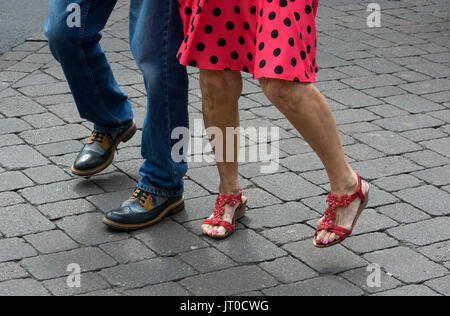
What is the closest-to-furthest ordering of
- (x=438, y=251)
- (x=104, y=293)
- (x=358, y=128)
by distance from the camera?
(x=104, y=293)
(x=438, y=251)
(x=358, y=128)

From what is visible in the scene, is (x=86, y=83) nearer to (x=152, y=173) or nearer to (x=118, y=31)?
(x=152, y=173)

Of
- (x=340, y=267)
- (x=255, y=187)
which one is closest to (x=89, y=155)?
(x=255, y=187)

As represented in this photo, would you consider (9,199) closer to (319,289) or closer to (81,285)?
(81,285)

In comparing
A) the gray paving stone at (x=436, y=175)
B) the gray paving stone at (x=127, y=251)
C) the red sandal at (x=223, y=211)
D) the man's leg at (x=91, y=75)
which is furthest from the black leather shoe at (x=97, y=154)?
the gray paving stone at (x=436, y=175)

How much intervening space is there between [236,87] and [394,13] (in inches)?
176

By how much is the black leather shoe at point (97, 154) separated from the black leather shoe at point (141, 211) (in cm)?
40

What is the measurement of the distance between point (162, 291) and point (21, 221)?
91 cm

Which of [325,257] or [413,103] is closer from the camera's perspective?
[325,257]

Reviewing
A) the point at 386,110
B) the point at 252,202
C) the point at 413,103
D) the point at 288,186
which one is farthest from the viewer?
the point at 413,103

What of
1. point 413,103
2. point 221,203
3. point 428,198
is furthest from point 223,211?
point 413,103

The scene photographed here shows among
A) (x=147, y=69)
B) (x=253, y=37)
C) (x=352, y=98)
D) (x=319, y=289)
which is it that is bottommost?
(x=319, y=289)

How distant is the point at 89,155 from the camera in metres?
4.15

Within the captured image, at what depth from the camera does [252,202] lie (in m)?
3.97

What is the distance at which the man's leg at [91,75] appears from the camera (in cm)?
379
